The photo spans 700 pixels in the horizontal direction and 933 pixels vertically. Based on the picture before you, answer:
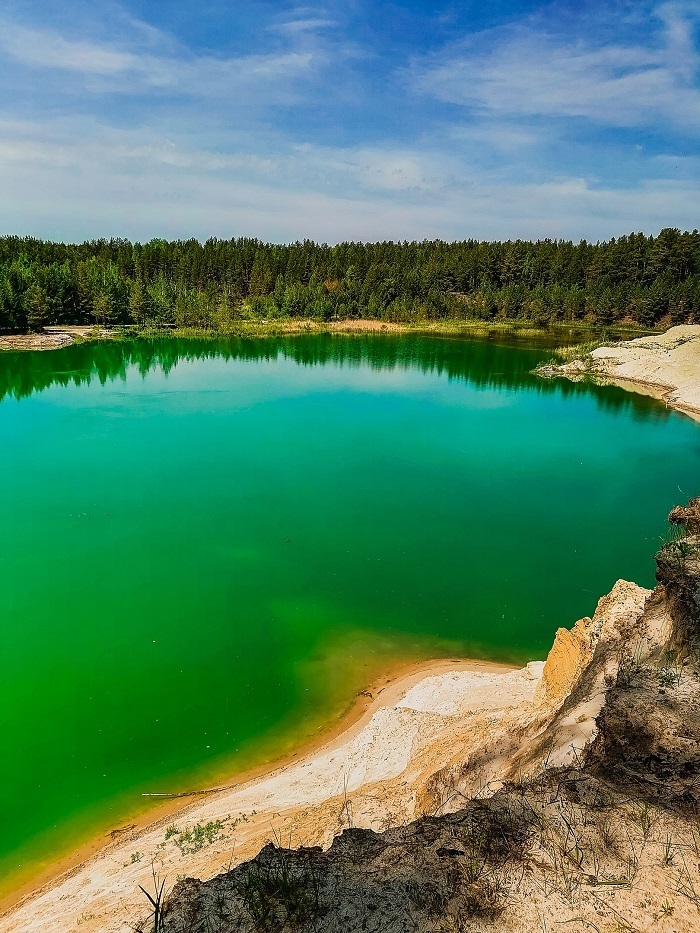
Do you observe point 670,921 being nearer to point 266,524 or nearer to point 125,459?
point 266,524

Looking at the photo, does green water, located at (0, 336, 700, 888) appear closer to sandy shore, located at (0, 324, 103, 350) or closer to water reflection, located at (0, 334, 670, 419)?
water reflection, located at (0, 334, 670, 419)

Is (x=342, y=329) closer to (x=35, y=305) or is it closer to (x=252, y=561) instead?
(x=35, y=305)

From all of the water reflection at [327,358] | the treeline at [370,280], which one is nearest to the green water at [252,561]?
the water reflection at [327,358]

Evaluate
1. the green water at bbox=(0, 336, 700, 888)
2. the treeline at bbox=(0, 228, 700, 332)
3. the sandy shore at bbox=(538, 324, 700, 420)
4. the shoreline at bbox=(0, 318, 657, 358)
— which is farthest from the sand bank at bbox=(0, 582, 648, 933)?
the treeline at bbox=(0, 228, 700, 332)

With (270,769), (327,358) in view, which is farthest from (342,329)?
(270,769)

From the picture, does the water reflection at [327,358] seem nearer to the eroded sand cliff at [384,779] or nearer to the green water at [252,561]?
the green water at [252,561]

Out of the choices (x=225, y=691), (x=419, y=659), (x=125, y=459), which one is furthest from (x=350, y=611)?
(x=125, y=459)
